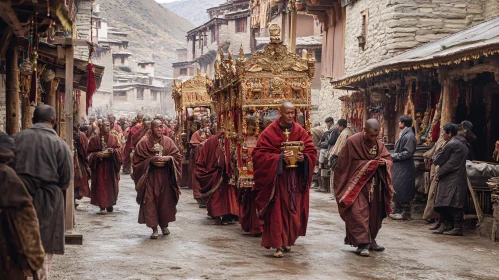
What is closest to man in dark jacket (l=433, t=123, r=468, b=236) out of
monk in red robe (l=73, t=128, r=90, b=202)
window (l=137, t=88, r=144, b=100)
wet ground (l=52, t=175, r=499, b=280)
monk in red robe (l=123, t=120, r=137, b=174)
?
wet ground (l=52, t=175, r=499, b=280)

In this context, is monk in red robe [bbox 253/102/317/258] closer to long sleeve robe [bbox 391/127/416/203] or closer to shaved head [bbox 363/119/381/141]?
shaved head [bbox 363/119/381/141]

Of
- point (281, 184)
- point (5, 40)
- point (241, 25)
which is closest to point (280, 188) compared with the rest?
point (281, 184)

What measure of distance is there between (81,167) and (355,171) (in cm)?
684

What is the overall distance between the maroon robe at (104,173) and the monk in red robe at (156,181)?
134 inches

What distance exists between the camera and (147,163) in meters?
11.4

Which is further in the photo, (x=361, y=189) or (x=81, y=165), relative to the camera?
(x=81, y=165)

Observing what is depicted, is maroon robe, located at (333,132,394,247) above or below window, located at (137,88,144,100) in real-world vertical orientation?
below

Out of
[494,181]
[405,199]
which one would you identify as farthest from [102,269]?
[405,199]

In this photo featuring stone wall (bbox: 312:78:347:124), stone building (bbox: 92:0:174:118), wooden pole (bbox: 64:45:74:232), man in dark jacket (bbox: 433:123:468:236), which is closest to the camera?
wooden pole (bbox: 64:45:74:232)

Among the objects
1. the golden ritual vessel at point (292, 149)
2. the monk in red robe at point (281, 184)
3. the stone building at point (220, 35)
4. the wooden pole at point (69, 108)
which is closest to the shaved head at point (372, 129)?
the monk in red robe at point (281, 184)

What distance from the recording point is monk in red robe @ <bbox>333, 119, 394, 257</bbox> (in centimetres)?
998

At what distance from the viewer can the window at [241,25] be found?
183 ft

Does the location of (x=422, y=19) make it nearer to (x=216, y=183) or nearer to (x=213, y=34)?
(x=216, y=183)

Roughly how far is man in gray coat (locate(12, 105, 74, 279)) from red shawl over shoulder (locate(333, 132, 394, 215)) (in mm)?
4128
